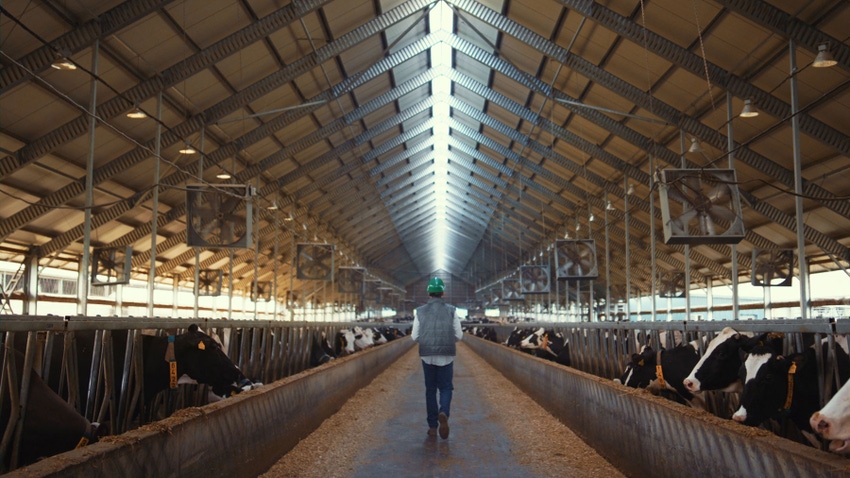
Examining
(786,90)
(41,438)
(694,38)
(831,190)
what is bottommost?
(41,438)

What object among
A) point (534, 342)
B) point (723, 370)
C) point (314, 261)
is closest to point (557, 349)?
point (534, 342)

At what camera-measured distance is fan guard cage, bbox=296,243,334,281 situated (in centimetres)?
2677

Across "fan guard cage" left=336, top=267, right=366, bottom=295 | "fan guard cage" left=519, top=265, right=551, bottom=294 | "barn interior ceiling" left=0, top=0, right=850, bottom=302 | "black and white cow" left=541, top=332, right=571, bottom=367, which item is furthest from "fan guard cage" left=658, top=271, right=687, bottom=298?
"black and white cow" left=541, top=332, right=571, bottom=367

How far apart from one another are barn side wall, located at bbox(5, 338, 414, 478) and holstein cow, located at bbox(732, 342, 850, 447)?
11.1ft

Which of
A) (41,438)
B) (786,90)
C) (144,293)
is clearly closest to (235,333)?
(41,438)

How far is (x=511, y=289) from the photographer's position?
43938mm

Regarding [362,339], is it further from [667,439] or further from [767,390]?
[767,390]

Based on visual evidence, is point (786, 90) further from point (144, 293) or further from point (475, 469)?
point (144, 293)

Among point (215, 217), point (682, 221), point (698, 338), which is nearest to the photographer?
point (698, 338)

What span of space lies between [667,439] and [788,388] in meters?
0.85

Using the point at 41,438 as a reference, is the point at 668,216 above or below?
above

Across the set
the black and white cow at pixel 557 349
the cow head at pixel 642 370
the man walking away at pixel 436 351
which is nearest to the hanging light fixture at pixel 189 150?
the black and white cow at pixel 557 349

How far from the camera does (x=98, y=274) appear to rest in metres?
20.7

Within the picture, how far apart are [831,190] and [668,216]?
373 inches
